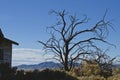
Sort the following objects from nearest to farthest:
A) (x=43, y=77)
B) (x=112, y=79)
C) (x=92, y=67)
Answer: (x=43, y=77) → (x=112, y=79) → (x=92, y=67)

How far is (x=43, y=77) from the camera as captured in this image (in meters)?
31.5

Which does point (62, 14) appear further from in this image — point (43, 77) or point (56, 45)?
point (43, 77)

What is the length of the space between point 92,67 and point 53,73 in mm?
7750

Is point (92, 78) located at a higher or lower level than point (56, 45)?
lower

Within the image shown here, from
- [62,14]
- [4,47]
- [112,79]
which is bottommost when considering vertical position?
[112,79]

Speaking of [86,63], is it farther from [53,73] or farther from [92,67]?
[53,73]

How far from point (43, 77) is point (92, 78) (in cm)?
464

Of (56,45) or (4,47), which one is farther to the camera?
(56,45)

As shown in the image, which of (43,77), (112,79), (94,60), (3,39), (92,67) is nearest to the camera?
(3,39)

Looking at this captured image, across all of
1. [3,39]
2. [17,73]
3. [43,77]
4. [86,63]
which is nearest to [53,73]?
[43,77]

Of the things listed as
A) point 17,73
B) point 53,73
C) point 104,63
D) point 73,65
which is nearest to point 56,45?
point 73,65

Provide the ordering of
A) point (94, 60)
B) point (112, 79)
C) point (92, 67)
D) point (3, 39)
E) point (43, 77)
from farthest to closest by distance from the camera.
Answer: point (94, 60), point (92, 67), point (112, 79), point (43, 77), point (3, 39)

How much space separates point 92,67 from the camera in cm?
3944

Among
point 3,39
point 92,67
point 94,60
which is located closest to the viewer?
point 3,39
